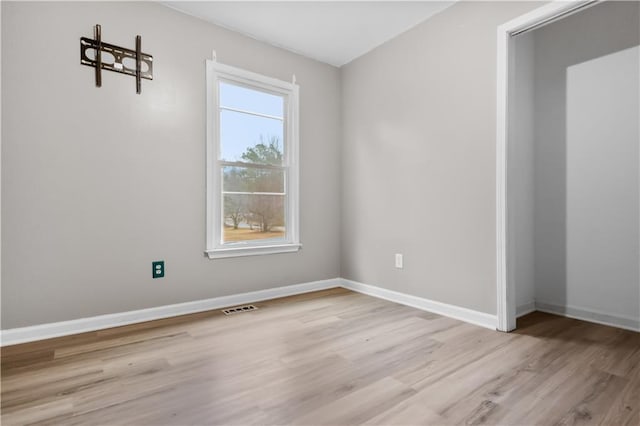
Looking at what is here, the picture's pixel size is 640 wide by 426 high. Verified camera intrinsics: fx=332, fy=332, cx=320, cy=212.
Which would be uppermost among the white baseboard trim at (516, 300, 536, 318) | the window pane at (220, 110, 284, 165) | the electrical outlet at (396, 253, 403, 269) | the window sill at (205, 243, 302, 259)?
the window pane at (220, 110, 284, 165)

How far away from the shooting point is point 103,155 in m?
2.27

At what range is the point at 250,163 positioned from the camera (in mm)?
2992

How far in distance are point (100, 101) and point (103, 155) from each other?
0.37m

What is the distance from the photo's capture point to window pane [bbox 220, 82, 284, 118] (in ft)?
9.37

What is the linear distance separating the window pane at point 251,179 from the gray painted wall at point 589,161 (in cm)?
226

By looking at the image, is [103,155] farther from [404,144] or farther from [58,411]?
[404,144]

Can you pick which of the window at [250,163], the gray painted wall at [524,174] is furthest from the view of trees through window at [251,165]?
the gray painted wall at [524,174]

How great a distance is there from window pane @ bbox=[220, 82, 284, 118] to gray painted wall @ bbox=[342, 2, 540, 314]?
2.53 feet

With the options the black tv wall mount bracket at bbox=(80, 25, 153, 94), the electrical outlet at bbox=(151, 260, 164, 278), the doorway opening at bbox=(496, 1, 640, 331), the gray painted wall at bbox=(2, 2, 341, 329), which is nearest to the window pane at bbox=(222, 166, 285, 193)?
the gray painted wall at bbox=(2, 2, 341, 329)

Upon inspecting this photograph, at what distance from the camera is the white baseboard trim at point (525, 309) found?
2586mm

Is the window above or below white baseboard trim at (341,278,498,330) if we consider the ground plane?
above

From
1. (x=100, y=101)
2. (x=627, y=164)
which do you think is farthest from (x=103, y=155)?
(x=627, y=164)

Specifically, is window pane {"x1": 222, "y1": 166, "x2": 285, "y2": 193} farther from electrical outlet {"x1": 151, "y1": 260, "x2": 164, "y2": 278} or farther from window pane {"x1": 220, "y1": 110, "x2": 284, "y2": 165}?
electrical outlet {"x1": 151, "y1": 260, "x2": 164, "y2": 278}

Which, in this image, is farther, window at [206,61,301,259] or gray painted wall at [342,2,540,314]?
window at [206,61,301,259]
